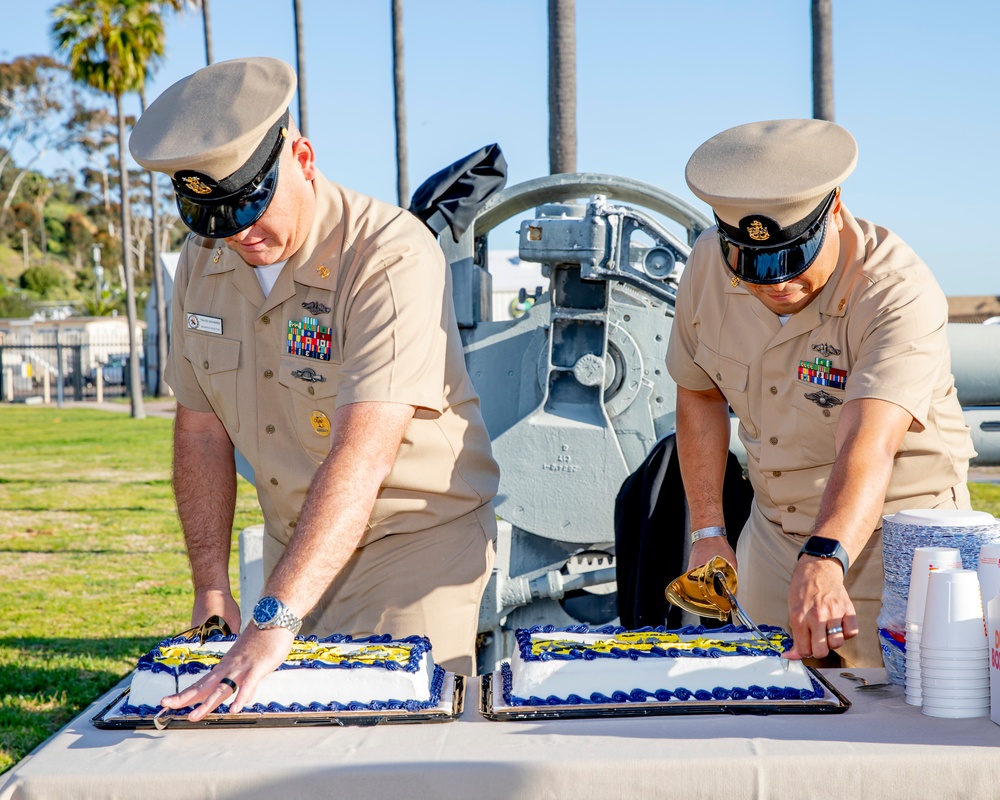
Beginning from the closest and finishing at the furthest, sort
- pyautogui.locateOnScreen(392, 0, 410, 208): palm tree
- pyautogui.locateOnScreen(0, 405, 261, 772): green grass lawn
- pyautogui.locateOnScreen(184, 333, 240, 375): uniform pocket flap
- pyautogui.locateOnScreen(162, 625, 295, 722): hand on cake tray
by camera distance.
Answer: pyautogui.locateOnScreen(162, 625, 295, 722): hand on cake tray → pyautogui.locateOnScreen(184, 333, 240, 375): uniform pocket flap → pyautogui.locateOnScreen(0, 405, 261, 772): green grass lawn → pyautogui.locateOnScreen(392, 0, 410, 208): palm tree

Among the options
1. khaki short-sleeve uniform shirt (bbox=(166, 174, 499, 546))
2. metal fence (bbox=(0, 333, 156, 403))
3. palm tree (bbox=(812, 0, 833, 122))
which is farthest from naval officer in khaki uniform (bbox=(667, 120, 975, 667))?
metal fence (bbox=(0, 333, 156, 403))

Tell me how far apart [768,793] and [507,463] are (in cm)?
265

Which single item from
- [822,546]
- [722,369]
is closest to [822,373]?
[722,369]

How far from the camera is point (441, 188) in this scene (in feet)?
13.5

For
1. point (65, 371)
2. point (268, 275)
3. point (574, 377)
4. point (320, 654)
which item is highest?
point (268, 275)

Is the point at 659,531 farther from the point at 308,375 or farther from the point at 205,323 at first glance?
the point at 205,323

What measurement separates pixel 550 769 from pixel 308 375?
1104 mm

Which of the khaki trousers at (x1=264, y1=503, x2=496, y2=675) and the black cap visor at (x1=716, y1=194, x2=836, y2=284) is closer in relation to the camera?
the black cap visor at (x1=716, y1=194, x2=836, y2=284)

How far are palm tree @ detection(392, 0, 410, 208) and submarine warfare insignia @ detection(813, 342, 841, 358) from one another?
42.9 feet

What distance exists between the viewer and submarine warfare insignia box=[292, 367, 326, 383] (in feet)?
7.59

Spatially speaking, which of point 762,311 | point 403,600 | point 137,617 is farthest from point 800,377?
point 137,617

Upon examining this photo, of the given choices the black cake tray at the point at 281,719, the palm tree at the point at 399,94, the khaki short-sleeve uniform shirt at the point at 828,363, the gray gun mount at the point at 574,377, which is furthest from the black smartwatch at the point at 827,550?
the palm tree at the point at 399,94

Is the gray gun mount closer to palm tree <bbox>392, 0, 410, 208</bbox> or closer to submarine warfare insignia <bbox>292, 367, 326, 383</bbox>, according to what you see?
submarine warfare insignia <bbox>292, 367, 326, 383</bbox>

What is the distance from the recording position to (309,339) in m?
2.33
